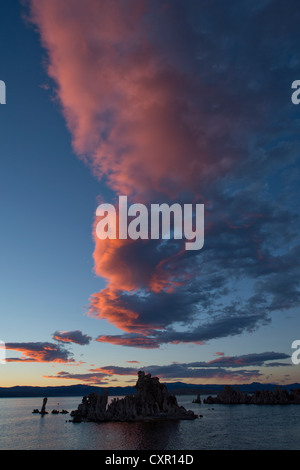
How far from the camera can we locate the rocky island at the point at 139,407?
A: 356 feet

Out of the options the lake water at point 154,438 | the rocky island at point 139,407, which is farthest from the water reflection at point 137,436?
the rocky island at point 139,407

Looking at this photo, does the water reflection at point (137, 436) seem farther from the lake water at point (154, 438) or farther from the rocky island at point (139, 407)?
the rocky island at point (139, 407)

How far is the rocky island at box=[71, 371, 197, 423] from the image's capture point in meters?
108

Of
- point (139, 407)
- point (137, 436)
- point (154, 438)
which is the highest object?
point (154, 438)

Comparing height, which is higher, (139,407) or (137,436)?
(137,436)

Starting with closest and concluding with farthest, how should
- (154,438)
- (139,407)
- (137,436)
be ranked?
(154,438), (137,436), (139,407)

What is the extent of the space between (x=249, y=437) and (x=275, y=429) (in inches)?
718

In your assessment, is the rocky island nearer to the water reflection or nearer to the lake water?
the water reflection

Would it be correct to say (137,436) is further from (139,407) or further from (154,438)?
(139,407)

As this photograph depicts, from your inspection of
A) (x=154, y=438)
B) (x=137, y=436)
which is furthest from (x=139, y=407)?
(x=154, y=438)

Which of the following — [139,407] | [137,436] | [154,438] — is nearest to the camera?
[154,438]

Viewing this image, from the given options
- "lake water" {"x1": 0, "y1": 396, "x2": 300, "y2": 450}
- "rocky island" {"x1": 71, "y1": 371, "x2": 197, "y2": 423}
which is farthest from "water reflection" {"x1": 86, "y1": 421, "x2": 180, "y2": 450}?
"rocky island" {"x1": 71, "y1": 371, "x2": 197, "y2": 423}

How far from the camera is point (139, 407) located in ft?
377
